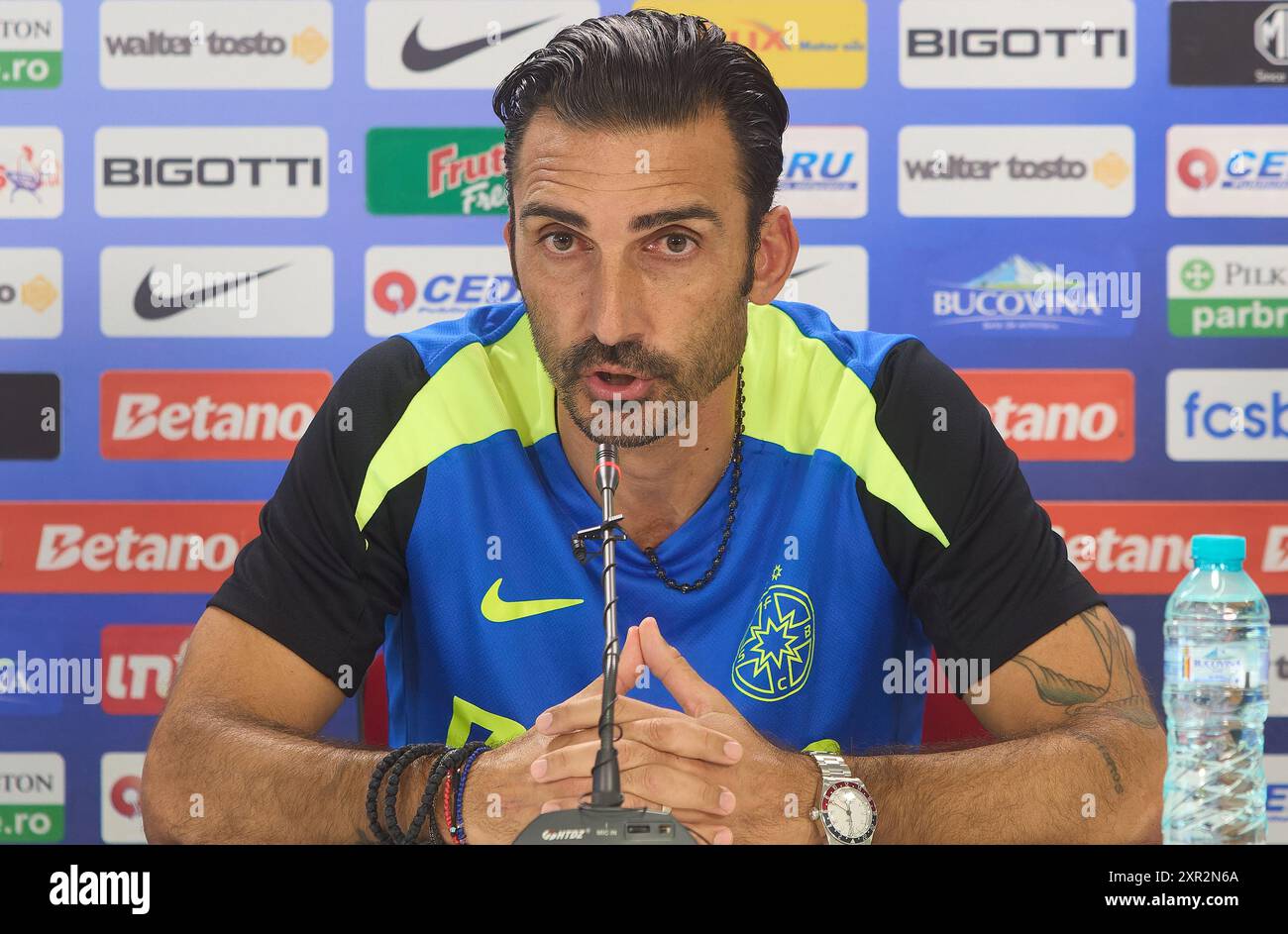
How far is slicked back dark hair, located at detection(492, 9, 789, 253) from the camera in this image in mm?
1381

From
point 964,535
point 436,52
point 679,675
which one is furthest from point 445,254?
point 679,675

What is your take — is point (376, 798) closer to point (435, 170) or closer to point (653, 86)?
point (653, 86)

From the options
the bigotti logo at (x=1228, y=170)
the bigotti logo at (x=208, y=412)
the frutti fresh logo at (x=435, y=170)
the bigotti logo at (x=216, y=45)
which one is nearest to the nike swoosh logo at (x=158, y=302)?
the bigotti logo at (x=208, y=412)

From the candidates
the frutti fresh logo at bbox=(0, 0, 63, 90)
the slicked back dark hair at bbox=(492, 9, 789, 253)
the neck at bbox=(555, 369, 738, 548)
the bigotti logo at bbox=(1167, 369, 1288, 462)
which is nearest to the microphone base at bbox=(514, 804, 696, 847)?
the neck at bbox=(555, 369, 738, 548)

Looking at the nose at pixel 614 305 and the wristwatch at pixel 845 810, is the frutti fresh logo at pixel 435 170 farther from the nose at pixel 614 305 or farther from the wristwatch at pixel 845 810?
the wristwatch at pixel 845 810

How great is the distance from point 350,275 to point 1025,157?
4.36 ft

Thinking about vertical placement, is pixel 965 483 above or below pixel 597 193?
below

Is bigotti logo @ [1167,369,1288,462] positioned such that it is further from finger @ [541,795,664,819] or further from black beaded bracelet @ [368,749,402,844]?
black beaded bracelet @ [368,749,402,844]

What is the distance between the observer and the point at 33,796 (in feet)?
7.64

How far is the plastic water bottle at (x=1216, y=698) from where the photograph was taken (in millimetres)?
1491

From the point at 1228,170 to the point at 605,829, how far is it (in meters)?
2.06
